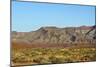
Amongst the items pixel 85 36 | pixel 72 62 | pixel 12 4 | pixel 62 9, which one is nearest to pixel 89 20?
pixel 85 36

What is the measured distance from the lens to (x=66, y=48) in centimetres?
302

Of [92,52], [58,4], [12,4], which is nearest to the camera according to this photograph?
[12,4]

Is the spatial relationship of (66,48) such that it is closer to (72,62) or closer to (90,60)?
(72,62)

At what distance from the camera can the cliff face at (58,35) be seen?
2822 millimetres

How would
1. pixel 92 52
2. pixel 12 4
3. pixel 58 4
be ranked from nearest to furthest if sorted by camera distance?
pixel 12 4
pixel 58 4
pixel 92 52

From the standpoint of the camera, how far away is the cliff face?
2.82 metres

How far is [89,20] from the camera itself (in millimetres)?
3146

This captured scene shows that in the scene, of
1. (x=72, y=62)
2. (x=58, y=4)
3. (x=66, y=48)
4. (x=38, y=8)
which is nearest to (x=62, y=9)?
(x=58, y=4)

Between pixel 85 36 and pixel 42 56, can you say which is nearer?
pixel 42 56

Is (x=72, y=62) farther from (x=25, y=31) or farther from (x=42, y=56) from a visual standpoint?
(x=25, y=31)

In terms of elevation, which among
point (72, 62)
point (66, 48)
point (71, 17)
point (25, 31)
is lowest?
point (72, 62)

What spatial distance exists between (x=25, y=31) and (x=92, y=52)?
1.02 metres

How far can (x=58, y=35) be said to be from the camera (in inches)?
117

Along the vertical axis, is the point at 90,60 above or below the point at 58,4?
below
